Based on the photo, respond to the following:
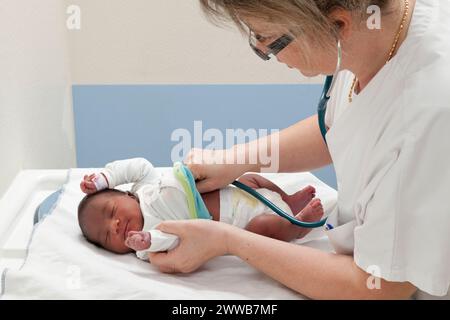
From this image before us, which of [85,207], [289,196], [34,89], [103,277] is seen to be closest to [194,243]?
[103,277]

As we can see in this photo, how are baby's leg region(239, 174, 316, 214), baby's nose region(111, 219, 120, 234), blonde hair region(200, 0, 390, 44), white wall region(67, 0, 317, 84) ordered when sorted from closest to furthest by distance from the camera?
blonde hair region(200, 0, 390, 44) < baby's nose region(111, 219, 120, 234) < baby's leg region(239, 174, 316, 214) < white wall region(67, 0, 317, 84)

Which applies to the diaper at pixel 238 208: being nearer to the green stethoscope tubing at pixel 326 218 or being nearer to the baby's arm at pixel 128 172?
the green stethoscope tubing at pixel 326 218

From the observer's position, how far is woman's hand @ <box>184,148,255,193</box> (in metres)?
1.45

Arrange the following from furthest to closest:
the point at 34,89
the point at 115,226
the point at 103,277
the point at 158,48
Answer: the point at 158,48 < the point at 34,89 < the point at 115,226 < the point at 103,277

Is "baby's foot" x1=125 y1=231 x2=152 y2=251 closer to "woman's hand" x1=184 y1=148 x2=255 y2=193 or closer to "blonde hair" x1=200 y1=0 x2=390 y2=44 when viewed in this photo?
"woman's hand" x1=184 y1=148 x2=255 y2=193

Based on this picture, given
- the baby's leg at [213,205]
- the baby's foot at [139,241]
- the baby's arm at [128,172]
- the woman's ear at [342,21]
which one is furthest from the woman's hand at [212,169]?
the woman's ear at [342,21]

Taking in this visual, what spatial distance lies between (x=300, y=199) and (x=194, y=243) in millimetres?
419

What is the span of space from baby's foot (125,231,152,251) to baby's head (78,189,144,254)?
0.36 feet

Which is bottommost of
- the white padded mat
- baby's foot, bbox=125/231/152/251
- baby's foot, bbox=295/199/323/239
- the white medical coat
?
the white padded mat

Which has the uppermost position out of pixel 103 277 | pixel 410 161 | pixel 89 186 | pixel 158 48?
pixel 158 48

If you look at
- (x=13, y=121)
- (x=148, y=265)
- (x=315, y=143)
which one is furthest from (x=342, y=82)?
(x=13, y=121)

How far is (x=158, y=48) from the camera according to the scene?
A: 2086 mm

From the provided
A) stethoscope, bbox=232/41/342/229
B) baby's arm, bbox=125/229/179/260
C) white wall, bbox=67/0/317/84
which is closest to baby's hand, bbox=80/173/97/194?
baby's arm, bbox=125/229/179/260

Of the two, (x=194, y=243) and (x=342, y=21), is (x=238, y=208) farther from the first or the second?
(x=342, y=21)
